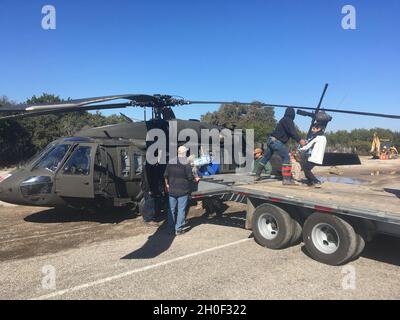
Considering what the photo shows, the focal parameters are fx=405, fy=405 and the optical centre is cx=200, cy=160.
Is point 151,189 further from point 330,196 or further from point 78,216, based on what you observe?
point 330,196

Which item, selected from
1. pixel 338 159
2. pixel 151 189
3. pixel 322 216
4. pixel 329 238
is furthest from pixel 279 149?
pixel 338 159

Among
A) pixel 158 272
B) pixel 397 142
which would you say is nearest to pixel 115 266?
pixel 158 272

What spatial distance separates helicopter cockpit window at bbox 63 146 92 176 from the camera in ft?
31.1

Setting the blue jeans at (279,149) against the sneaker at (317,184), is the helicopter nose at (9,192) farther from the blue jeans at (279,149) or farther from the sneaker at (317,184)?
the sneaker at (317,184)

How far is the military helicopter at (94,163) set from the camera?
9.17m

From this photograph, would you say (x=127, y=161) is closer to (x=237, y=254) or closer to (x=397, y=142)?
(x=237, y=254)

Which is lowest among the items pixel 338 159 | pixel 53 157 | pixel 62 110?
pixel 338 159

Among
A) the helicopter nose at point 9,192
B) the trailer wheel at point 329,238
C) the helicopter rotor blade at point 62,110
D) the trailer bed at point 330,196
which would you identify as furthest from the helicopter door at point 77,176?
the trailer wheel at point 329,238

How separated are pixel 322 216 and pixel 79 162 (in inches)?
230

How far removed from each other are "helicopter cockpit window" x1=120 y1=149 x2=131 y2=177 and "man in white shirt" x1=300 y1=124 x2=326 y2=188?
4.33m

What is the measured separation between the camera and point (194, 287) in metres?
5.26

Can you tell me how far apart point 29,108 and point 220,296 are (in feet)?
17.9

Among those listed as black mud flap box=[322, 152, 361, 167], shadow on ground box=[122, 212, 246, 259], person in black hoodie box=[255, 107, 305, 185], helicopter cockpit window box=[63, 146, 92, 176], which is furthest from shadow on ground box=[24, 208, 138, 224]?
black mud flap box=[322, 152, 361, 167]

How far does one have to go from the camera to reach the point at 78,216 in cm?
1054
